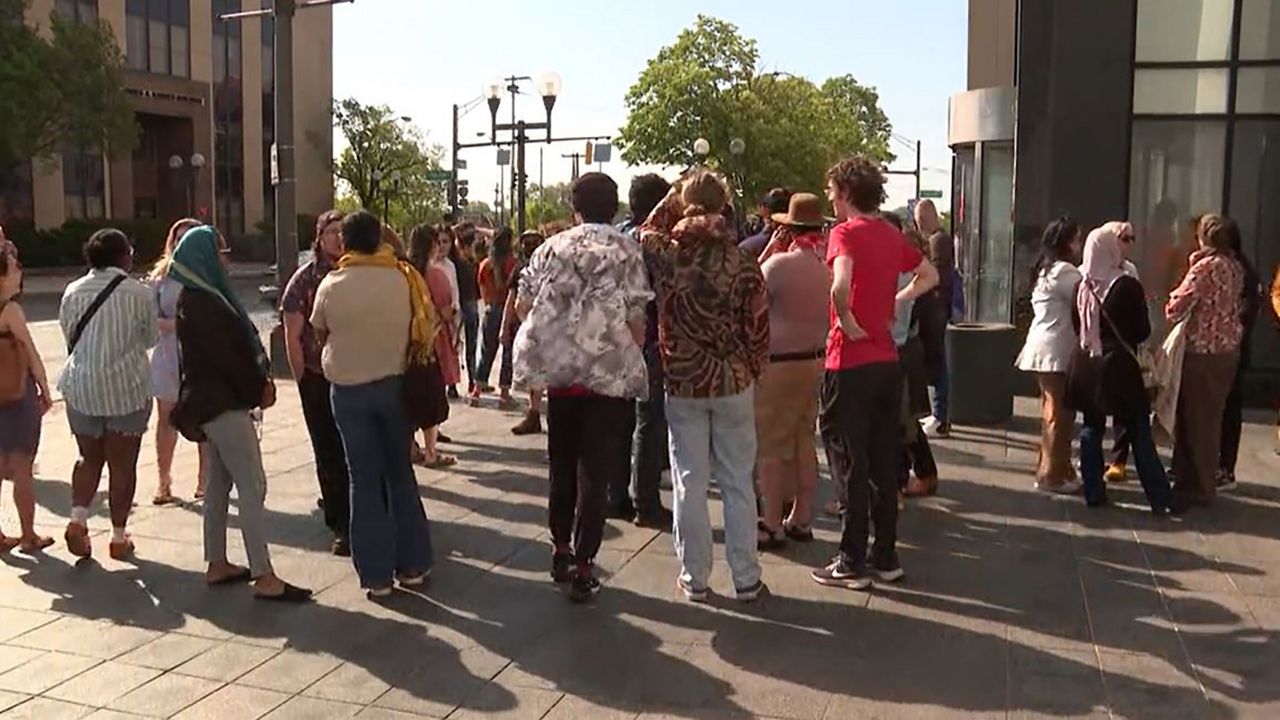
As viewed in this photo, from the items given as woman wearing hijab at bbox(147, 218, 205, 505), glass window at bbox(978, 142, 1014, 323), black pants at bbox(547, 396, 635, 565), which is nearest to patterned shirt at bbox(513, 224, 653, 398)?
black pants at bbox(547, 396, 635, 565)

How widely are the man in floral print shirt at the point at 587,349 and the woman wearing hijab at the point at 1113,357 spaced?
10.4 ft

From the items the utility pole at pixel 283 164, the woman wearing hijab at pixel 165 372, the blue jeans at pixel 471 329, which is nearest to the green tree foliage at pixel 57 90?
the utility pole at pixel 283 164

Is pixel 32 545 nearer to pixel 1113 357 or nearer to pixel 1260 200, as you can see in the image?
pixel 1113 357

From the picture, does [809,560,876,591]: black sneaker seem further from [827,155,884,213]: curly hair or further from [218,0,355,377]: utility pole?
[218,0,355,377]: utility pole

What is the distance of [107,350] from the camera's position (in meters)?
6.52

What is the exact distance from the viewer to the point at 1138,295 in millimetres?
7461

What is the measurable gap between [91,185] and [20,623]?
45.8 meters

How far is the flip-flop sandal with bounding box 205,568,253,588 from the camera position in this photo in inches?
243

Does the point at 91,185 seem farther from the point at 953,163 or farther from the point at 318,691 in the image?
the point at 318,691

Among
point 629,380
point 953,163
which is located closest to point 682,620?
point 629,380

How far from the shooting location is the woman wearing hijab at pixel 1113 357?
294 inches

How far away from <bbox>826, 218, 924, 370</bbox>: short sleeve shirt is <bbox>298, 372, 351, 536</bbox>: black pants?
2.60 m

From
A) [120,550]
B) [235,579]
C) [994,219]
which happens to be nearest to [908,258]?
[235,579]

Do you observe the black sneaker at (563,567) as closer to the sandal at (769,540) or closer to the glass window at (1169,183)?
the sandal at (769,540)
